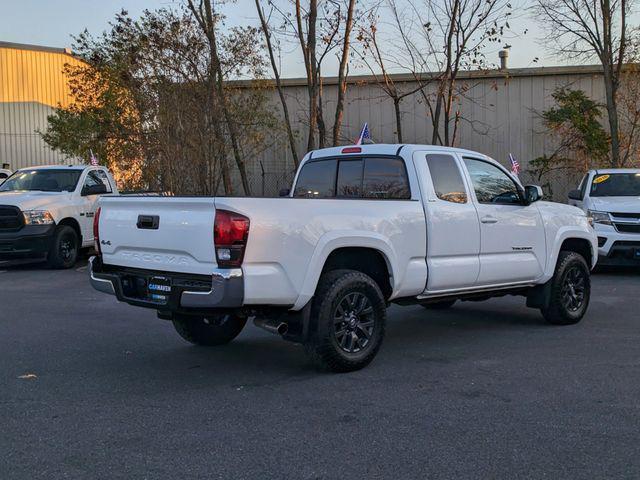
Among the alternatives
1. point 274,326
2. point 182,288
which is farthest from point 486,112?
point 182,288

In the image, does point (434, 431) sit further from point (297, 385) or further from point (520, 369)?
point (520, 369)

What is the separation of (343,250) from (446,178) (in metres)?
1.53

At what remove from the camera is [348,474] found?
3764mm

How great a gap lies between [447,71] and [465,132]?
5.59 m

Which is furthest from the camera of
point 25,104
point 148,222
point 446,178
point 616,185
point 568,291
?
point 25,104

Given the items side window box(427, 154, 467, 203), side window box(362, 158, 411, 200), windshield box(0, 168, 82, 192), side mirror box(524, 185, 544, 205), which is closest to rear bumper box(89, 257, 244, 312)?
side window box(362, 158, 411, 200)

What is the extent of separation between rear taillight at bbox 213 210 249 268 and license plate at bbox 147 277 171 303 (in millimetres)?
579

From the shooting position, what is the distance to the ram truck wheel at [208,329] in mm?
6711

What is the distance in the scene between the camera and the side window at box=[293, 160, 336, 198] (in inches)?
279

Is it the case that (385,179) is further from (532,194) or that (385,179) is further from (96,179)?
(96,179)

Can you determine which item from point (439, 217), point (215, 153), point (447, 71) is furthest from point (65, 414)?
point (447, 71)

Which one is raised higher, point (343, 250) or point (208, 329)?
point (343, 250)

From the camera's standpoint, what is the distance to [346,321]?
18.8 feet

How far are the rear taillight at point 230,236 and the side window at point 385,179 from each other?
2035 millimetres
